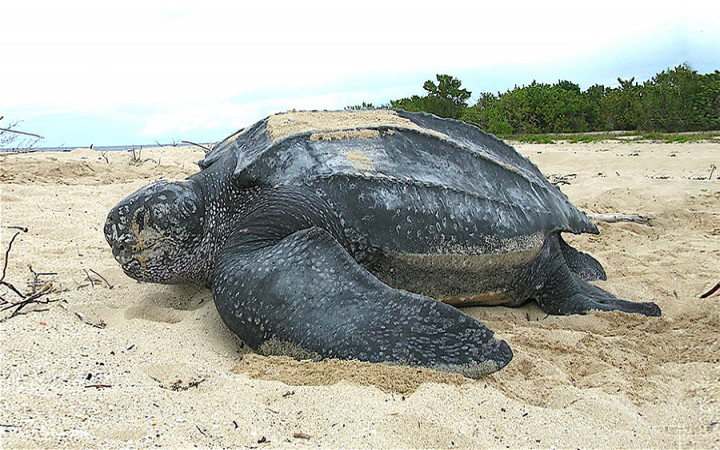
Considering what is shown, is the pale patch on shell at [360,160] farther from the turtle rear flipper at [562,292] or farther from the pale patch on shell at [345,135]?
the turtle rear flipper at [562,292]

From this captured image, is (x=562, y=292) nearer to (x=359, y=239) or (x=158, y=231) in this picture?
(x=359, y=239)

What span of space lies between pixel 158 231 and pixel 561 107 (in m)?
13.8

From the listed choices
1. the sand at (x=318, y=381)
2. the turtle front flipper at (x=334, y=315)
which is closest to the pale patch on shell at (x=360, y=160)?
the turtle front flipper at (x=334, y=315)

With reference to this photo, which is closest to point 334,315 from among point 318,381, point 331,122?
point 318,381

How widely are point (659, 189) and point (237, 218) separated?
3763 mm

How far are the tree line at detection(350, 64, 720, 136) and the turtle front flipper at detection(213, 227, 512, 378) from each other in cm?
1145

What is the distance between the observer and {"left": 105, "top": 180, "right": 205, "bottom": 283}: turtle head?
1.85 m

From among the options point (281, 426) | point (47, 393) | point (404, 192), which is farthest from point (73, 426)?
point (404, 192)

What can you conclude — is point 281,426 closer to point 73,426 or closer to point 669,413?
point 73,426

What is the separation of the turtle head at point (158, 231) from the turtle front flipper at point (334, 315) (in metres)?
0.36

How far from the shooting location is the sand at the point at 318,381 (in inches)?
39.2

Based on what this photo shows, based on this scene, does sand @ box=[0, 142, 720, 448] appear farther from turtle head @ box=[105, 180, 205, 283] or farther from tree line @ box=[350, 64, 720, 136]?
tree line @ box=[350, 64, 720, 136]

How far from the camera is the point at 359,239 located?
5.79 feet

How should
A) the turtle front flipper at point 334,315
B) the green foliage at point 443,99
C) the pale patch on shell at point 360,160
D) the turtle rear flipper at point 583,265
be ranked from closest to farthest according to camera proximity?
the turtle front flipper at point 334,315
the pale patch on shell at point 360,160
the turtle rear flipper at point 583,265
the green foliage at point 443,99
